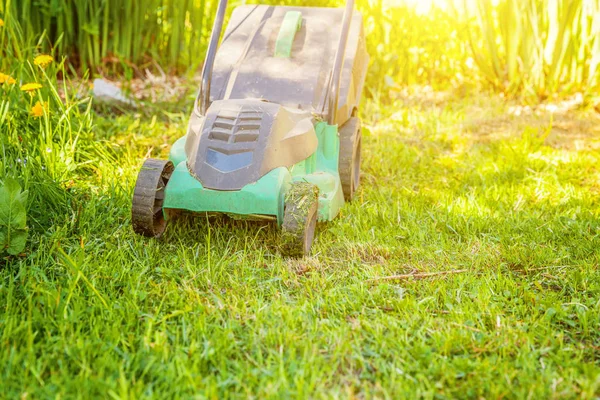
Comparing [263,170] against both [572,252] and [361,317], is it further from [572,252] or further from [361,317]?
[572,252]

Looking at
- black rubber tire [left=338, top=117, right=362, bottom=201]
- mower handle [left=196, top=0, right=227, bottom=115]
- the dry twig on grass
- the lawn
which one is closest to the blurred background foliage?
the lawn

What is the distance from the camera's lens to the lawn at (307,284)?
1566 mm

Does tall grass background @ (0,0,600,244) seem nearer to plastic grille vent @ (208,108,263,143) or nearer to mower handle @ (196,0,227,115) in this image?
mower handle @ (196,0,227,115)

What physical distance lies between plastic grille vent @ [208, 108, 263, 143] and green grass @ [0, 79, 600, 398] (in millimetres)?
393

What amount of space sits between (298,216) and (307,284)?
0.74 feet

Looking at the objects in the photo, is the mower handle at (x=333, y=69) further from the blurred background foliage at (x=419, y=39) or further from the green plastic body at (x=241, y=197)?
the blurred background foliage at (x=419, y=39)

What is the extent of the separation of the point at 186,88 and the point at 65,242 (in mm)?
1996

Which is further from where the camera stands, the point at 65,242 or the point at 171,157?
the point at 171,157

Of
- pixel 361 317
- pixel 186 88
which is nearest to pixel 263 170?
pixel 361 317

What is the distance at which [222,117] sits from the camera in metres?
2.26

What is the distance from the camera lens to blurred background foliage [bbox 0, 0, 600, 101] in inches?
155

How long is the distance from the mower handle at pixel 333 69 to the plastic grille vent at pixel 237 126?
0.37 meters

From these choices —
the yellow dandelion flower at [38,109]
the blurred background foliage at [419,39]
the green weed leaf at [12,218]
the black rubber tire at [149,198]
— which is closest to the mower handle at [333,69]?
the black rubber tire at [149,198]

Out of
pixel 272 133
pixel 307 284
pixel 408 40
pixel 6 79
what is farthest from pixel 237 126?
pixel 408 40
